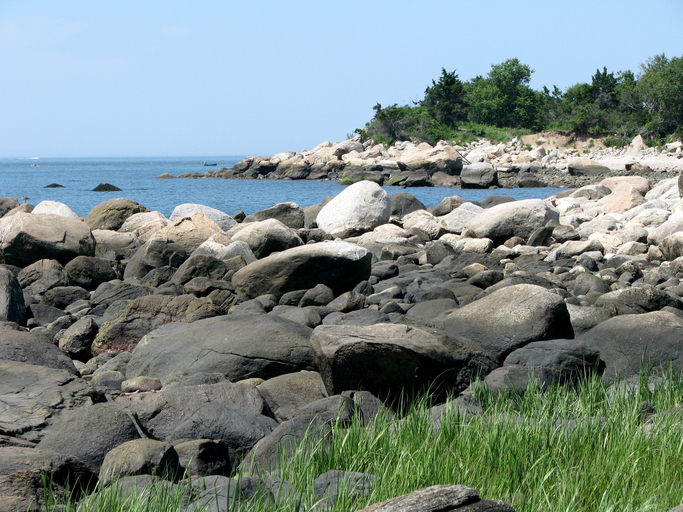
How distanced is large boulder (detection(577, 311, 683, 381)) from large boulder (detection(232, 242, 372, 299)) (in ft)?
13.9

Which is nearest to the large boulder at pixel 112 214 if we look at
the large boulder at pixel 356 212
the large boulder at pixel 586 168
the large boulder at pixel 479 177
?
the large boulder at pixel 356 212

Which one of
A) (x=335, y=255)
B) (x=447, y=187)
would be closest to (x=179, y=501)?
(x=335, y=255)

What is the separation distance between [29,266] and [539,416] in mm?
9714

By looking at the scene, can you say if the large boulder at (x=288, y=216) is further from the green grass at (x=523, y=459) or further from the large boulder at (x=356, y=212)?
the green grass at (x=523, y=459)

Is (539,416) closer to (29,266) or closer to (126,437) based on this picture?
(126,437)

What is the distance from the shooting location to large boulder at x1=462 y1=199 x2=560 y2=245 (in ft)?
47.5

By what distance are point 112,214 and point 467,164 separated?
38.1 meters

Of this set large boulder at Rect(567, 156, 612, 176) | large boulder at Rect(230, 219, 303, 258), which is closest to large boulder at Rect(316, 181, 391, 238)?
large boulder at Rect(230, 219, 303, 258)

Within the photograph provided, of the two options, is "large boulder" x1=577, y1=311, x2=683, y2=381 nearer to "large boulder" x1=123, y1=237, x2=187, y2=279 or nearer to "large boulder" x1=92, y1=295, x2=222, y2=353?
"large boulder" x1=92, y1=295, x2=222, y2=353

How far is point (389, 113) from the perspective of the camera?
6800cm

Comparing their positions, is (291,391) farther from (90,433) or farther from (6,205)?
(6,205)

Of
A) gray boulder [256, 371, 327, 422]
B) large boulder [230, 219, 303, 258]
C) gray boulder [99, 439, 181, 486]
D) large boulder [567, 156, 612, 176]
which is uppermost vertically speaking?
large boulder [567, 156, 612, 176]

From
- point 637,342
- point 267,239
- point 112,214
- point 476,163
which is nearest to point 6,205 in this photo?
point 112,214

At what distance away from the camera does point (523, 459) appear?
10.8 ft
